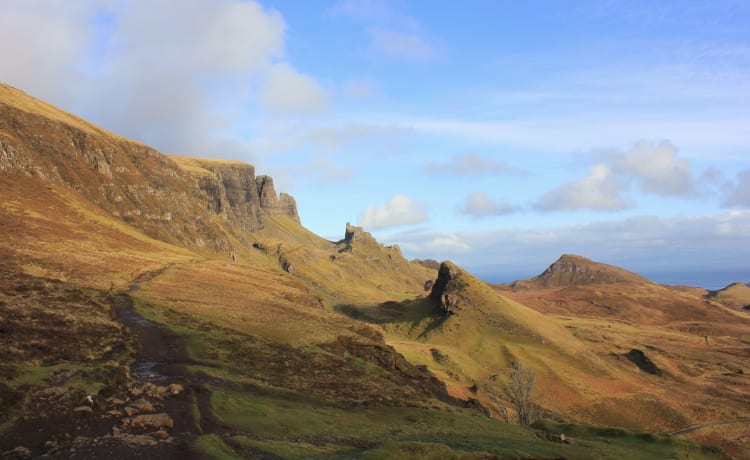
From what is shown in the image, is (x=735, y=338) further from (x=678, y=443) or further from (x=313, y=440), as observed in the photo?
(x=313, y=440)

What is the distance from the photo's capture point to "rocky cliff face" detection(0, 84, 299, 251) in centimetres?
10356

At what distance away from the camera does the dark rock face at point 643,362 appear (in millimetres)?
97438

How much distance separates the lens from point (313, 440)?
25.4 m

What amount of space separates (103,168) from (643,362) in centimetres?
13508

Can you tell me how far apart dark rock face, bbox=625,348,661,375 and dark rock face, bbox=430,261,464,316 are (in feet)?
123

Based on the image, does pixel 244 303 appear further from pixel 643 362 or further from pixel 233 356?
pixel 643 362

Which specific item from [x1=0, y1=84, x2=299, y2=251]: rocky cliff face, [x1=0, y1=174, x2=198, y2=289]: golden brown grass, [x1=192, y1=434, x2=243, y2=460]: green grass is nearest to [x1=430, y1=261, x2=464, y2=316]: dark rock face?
[x1=0, y1=174, x2=198, y2=289]: golden brown grass

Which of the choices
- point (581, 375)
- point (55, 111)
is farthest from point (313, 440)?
point (55, 111)

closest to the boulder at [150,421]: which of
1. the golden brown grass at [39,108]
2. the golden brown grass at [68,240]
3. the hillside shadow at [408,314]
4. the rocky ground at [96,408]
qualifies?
the rocky ground at [96,408]

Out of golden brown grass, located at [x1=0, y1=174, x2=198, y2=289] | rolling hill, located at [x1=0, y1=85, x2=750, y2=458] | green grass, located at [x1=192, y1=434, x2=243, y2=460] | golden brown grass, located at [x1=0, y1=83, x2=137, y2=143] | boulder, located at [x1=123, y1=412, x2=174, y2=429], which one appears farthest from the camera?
golden brown grass, located at [x1=0, y1=83, x2=137, y2=143]

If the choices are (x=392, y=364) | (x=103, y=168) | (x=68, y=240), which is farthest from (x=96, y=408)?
(x=103, y=168)

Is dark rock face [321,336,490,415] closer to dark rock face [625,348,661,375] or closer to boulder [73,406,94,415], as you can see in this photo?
boulder [73,406,94,415]

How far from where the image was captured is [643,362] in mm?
100500

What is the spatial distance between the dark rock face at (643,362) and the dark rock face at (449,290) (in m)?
37.6
